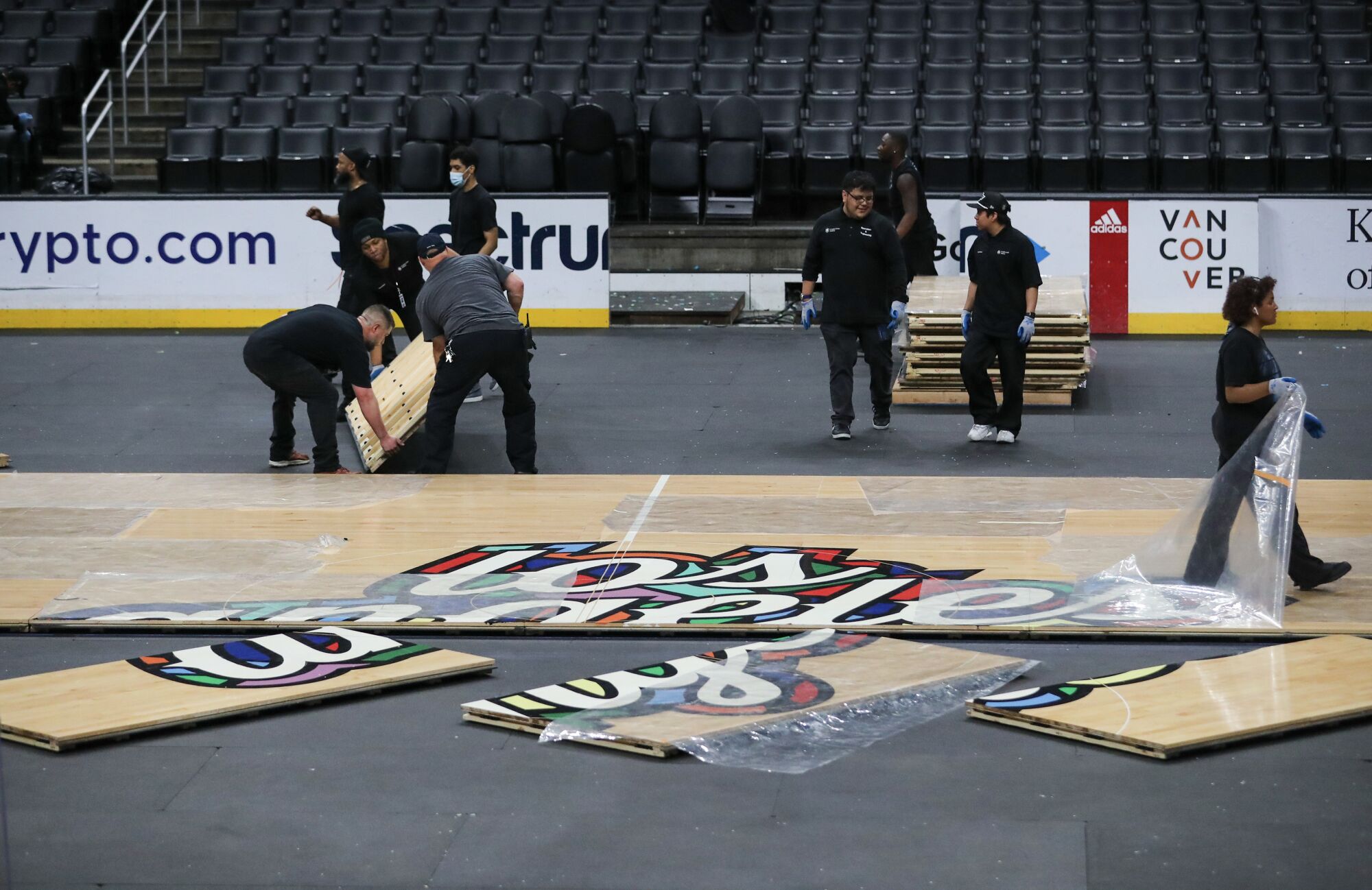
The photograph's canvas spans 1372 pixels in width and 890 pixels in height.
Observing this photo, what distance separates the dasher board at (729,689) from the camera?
22.3 feet

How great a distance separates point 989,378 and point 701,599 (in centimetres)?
506

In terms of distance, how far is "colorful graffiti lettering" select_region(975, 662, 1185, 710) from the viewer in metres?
6.99

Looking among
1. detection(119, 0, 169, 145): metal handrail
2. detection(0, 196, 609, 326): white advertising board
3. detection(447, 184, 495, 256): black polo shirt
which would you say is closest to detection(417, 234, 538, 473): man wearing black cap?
detection(447, 184, 495, 256): black polo shirt

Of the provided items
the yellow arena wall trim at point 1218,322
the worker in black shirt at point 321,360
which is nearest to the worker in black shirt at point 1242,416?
the worker in black shirt at point 321,360

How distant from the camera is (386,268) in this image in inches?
535

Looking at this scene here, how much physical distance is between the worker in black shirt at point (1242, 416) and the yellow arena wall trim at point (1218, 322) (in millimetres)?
10074

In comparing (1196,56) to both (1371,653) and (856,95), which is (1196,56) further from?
(1371,653)

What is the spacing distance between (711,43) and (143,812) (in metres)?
18.1

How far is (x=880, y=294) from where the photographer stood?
42.9 feet

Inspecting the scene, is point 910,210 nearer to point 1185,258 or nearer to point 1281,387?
point 1185,258

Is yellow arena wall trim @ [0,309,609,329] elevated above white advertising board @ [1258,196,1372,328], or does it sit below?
below

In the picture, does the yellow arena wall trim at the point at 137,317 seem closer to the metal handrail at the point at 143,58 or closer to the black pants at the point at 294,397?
the metal handrail at the point at 143,58

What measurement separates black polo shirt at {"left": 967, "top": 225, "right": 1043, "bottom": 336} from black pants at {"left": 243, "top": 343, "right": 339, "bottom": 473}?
465 cm

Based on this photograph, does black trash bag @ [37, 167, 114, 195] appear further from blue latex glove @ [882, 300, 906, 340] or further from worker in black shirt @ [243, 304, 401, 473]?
blue latex glove @ [882, 300, 906, 340]
